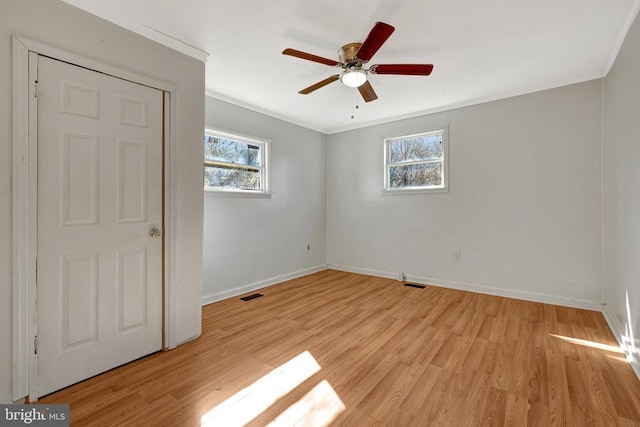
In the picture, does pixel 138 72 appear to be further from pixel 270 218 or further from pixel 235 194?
pixel 270 218

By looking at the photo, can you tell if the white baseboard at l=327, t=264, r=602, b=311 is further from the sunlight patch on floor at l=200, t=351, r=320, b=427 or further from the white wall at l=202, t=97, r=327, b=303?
the sunlight patch on floor at l=200, t=351, r=320, b=427

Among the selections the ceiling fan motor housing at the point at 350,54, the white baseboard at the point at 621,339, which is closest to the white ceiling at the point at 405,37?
the ceiling fan motor housing at the point at 350,54

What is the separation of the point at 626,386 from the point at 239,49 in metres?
3.82

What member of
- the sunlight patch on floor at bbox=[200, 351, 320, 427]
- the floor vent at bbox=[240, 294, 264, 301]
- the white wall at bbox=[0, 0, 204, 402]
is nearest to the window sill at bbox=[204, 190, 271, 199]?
the white wall at bbox=[0, 0, 204, 402]

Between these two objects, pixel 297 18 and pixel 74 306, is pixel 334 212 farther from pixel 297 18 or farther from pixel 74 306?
pixel 74 306

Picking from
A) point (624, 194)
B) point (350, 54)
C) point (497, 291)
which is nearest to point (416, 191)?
point (497, 291)

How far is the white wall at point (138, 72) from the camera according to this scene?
162 cm

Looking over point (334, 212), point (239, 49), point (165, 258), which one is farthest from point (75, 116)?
point (334, 212)

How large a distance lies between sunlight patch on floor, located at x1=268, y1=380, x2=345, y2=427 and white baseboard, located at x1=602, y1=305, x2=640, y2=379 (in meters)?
2.09

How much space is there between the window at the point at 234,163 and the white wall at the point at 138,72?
1.03 meters

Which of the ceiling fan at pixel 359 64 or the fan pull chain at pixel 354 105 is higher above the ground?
the fan pull chain at pixel 354 105

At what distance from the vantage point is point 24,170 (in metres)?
1.67

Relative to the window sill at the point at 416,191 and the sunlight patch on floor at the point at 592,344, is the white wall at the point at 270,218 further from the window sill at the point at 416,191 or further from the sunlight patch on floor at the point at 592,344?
the sunlight patch on floor at the point at 592,344

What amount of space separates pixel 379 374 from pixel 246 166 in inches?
120
